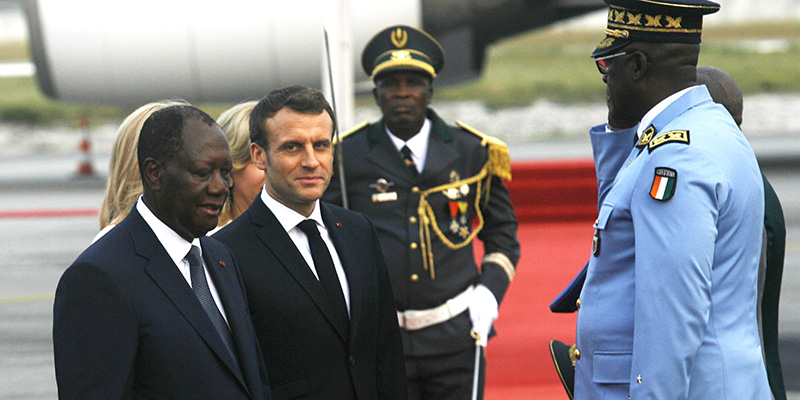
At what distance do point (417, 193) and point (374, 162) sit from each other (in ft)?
0.68

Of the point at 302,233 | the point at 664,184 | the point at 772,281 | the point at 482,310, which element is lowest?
the point at 482,310

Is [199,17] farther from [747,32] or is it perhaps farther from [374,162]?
[747,32]

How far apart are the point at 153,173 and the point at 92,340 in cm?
38

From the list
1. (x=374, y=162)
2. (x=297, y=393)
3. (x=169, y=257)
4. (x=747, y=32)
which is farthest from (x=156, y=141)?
(x=747, y=32)

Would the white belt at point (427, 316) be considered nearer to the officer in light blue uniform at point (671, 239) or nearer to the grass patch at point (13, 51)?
the officer in light blue uniform at point (671, 239)

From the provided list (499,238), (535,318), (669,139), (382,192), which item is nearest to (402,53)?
(382,192)

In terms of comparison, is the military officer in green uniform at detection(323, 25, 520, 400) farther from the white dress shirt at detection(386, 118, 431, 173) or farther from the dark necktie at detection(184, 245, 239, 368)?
the dark necktie at detection(184, 245, 239, 368)

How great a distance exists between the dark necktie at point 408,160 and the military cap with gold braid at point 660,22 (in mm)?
1570

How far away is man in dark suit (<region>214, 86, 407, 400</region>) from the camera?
2520mm

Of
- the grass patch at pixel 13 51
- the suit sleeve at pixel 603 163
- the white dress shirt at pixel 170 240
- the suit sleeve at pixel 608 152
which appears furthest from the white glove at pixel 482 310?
the grass patch at pixel 13 51

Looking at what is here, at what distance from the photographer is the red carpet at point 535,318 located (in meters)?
5.10

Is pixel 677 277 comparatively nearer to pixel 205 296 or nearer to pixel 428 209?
pixel 205 296

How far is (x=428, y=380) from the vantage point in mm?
3652

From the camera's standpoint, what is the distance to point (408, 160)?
12.6 ft
